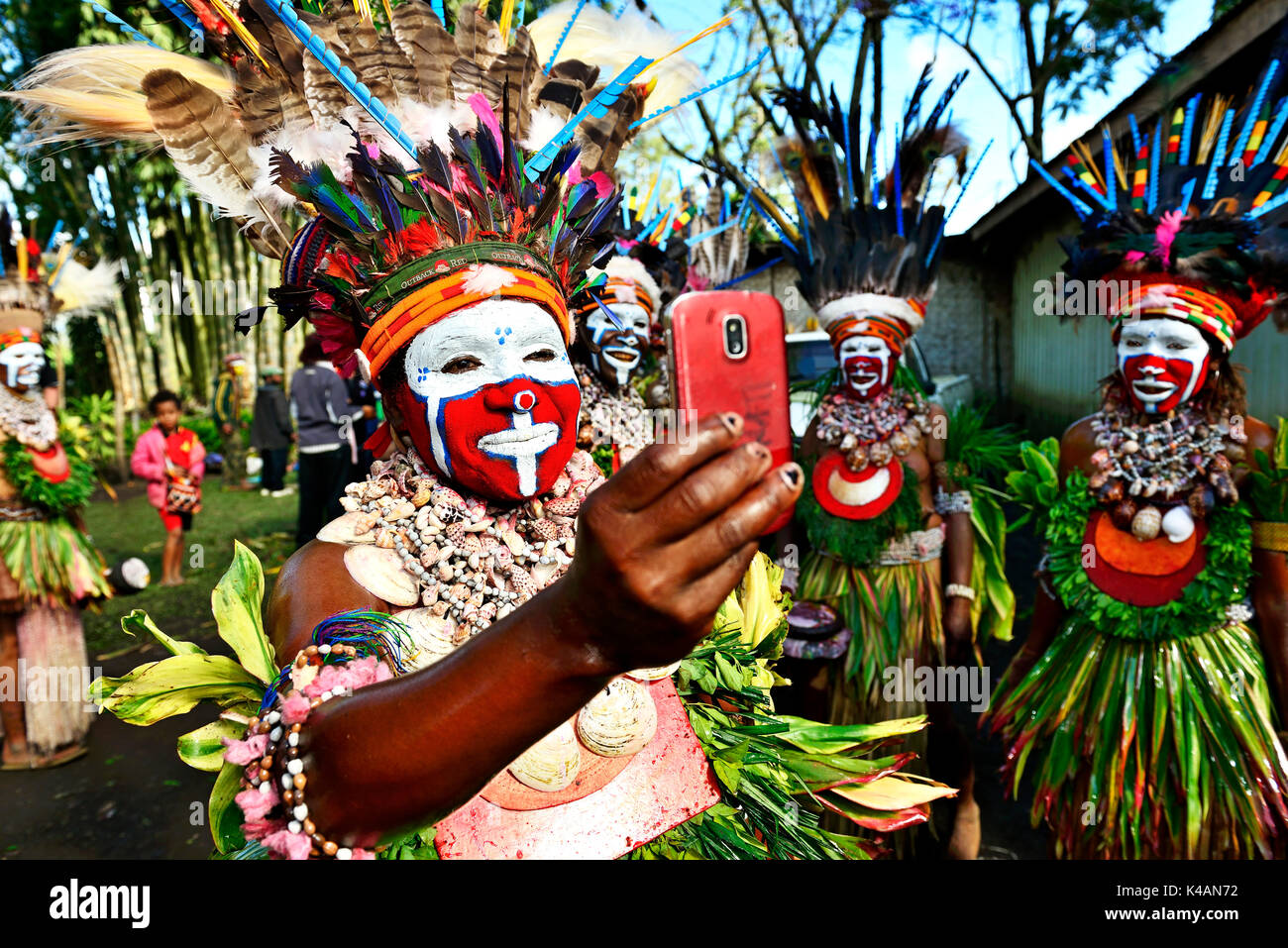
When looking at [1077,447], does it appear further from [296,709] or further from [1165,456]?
[296,709]

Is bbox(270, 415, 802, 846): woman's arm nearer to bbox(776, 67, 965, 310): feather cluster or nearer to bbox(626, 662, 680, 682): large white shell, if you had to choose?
bbox(626, 662, 680, 682): large white shell

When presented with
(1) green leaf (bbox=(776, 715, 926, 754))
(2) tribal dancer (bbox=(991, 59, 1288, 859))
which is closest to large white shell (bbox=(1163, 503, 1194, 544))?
(2) tribal dancer (bbox=(991, 59, 1288, 859))

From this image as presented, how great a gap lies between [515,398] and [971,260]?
1434 cm

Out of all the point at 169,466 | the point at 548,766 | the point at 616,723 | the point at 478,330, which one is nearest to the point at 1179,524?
the point at 616,723

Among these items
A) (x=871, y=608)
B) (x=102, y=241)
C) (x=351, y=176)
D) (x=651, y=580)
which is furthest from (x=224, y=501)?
(x=651, y=580)

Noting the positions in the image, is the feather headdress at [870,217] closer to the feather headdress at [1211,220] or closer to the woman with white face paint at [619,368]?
the feather headdress at [1211,220]

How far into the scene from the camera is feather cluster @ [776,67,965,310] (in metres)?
3.70

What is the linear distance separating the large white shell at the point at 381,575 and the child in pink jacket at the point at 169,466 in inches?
284

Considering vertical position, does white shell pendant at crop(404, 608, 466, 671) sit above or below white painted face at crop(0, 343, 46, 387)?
below

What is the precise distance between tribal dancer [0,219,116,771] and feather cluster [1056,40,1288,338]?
205 inches

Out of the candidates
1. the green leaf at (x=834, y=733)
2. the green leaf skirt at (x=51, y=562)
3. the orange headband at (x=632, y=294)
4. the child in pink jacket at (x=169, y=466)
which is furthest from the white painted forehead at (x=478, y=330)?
the child in pink jacket at (x=169, y=466)

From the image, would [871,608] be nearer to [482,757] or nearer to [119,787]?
[482,757]

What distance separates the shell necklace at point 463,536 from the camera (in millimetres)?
1620

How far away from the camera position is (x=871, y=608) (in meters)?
3.76
